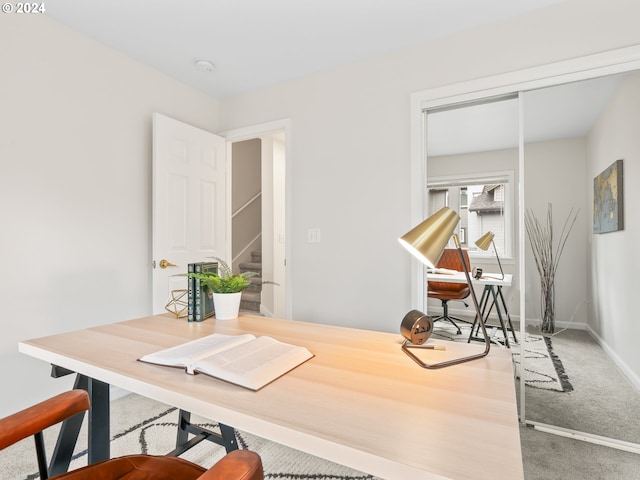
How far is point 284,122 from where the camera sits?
2.90m

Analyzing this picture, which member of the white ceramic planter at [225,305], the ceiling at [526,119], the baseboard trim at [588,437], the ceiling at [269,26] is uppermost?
the ceiling at [269,26]

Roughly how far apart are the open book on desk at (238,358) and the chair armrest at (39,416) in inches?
7.3

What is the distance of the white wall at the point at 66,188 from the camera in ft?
6.44

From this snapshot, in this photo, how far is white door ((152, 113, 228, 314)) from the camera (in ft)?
8.53

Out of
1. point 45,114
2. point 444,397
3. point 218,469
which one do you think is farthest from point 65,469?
point 45,114

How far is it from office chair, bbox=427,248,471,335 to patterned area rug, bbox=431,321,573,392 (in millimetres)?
91

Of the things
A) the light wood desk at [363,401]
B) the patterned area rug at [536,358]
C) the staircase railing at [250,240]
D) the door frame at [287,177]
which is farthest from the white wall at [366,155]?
the staircase railing at [250,240]

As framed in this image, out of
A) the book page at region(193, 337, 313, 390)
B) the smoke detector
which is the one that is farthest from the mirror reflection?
the smoke detector

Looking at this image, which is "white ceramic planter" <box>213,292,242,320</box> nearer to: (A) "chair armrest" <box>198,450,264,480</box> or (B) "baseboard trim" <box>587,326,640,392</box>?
(A) "chair armrest" <box>198,450,264,480</box>

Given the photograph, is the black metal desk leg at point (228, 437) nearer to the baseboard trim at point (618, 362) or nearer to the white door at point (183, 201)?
the white door at point (183, 201)

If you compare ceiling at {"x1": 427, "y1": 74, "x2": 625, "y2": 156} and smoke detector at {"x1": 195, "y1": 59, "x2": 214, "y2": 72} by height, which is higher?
smoke detector at {"x1": 195, "y1": 59, "x2": 214, "y2": 72}

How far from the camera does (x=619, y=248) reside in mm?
1823

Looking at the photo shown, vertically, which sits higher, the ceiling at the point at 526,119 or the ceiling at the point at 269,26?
the ceiling at the point at 269,26

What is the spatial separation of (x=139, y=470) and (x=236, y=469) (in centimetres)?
47
